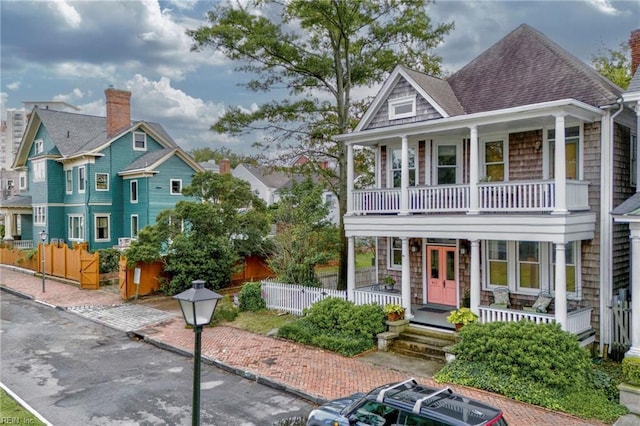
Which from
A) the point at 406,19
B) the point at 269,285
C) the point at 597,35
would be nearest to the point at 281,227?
the point at 269,285

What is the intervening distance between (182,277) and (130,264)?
7.75 ft

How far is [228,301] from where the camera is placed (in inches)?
781

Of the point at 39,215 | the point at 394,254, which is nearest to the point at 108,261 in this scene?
the point at 39,215

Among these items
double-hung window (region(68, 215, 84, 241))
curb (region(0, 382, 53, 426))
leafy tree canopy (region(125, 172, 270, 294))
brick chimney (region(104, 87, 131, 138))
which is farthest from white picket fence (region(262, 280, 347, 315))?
brick chimney (region(104, 87, 131, 138))

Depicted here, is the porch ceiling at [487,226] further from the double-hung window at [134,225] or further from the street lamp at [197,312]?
the double-hung window at [134,225]

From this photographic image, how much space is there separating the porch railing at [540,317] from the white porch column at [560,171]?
2.75 meters

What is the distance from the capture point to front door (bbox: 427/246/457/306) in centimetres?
1589

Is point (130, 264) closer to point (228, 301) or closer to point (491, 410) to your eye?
point (228, 301)

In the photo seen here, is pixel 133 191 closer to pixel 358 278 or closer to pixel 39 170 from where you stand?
pixel 39 170

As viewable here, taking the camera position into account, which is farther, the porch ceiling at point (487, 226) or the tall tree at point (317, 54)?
the tall tree at point (317, 54)

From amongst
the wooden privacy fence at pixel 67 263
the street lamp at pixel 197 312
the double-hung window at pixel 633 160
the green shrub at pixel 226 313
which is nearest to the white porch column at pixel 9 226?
the wooden privacy fence at pixel 67 263

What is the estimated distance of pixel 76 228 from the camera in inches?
1340

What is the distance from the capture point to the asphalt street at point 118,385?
9586mm

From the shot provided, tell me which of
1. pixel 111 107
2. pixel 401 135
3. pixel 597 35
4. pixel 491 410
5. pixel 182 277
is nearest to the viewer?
pixel 491 410
